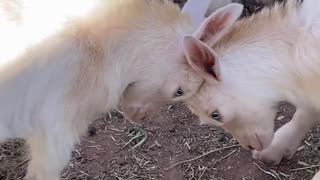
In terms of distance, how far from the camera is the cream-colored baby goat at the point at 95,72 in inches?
176

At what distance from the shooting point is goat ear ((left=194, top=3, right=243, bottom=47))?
4.47 meters

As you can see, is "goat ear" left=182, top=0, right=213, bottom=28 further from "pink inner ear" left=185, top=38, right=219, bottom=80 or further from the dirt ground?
the dirt ground

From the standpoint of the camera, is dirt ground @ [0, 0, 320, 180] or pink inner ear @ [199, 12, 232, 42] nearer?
pink inner ear @ [199, 12, 232, 42]

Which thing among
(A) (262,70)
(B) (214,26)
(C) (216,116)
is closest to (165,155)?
(C) (216,116)

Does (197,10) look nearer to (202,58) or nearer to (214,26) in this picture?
(214,26)

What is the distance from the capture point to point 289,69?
180 inches

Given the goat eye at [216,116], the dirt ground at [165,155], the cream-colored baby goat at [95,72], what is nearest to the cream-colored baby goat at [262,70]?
the goat eye at [216,116]

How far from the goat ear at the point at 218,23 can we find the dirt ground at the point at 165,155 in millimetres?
768

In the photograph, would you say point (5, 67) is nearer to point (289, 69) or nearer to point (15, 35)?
point (15, 35)

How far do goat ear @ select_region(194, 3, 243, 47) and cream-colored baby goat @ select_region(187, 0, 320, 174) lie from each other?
2 centimetres

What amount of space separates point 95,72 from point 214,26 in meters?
0.51

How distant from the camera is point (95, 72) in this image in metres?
4.51

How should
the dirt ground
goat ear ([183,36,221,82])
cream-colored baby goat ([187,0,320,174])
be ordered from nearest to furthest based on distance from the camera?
goat ear ([183,36,221,82]) < cream-colored baby goat ([187,0,320,174]) < the dirt ground

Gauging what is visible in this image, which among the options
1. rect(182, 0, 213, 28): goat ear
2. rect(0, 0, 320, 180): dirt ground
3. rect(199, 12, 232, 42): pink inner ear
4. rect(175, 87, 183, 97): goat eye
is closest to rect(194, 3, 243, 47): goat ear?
rect(199, 12, 232, 42): pink inner ear
